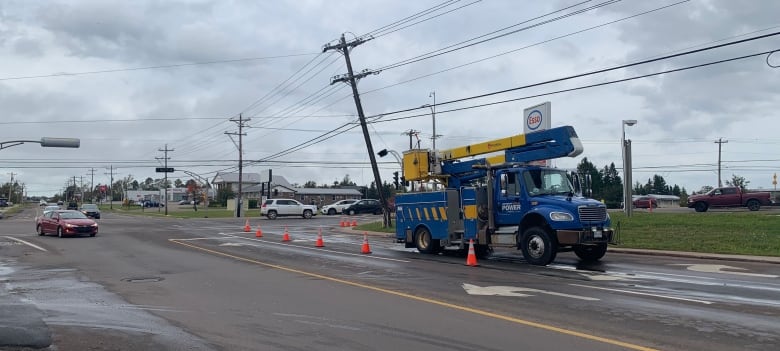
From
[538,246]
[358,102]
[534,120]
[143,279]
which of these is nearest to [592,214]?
[538,246]

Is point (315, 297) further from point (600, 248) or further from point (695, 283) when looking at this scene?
point (600, 248)

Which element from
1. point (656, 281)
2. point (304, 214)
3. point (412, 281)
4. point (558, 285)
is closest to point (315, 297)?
point (412, 281)

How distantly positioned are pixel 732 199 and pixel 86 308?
120ft

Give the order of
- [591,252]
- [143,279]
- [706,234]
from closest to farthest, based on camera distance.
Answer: [143,279], [591,252], [706,234]

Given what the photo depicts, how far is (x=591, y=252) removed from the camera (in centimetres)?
1675

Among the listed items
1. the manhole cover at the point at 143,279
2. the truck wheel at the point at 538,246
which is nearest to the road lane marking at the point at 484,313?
the manhole cover at the point at 143,279

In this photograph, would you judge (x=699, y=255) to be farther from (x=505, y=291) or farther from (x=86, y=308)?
(x=86, y=308)

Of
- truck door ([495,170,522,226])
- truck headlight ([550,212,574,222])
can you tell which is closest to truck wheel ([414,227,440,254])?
truck door ([495,170,522,226])

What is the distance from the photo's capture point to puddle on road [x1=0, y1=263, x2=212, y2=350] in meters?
7.62

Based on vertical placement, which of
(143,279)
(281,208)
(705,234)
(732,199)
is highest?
(732,199)

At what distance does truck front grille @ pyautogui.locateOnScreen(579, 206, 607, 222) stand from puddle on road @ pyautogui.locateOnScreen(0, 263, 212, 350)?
994 cm

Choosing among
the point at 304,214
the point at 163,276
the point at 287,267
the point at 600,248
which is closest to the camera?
the point at 163,276

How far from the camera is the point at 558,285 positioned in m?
11.6

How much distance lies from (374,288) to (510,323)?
3.93 m
